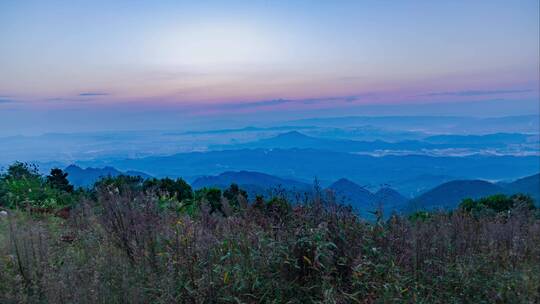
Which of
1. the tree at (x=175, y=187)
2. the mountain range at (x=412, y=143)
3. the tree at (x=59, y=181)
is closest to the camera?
the tree at (x=175, y=187)

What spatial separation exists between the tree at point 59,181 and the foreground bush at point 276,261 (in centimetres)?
581

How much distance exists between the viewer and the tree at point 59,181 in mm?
10403

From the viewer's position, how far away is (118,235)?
183 inches

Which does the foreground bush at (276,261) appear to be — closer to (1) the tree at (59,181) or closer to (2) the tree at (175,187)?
(2) the tree at (175,187)

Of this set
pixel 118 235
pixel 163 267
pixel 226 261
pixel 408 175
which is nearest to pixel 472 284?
pixel 226 261

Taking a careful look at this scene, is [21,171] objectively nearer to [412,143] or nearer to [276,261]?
[276,261]

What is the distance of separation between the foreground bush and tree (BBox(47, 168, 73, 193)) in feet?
19.1

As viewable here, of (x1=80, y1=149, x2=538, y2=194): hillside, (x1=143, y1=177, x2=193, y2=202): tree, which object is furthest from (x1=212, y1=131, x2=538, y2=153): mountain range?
(x1=143, y1=177, x2=193, y2=202): tree

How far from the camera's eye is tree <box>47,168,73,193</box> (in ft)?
34.1

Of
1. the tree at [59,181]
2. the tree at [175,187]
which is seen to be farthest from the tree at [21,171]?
the tree at [175,187]

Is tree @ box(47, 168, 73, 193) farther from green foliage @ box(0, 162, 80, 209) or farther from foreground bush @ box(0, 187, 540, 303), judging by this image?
foreground bush @ box(0, 187, 540, 303)

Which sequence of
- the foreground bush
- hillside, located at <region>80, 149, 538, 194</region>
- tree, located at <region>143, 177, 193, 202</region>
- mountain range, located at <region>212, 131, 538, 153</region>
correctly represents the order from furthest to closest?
mountain range, located at <region>212, 131, 538, 153</region> → hillside, located at <region>80, 149, 538, 194</region> → tree, located at <region>143, 177, 193, 202</region> → the foreground bush

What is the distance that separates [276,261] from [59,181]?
352 inches

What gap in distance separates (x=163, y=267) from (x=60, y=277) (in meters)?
0.89
